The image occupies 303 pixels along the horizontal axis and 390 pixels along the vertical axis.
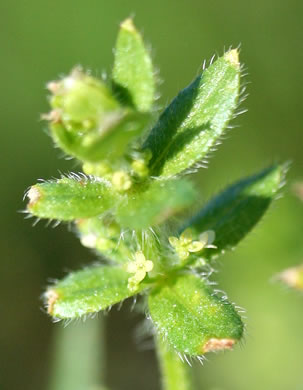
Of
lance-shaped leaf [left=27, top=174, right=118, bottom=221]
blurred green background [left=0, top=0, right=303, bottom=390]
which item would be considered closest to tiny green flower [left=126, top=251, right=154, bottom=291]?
lance-shaped leaf [left=27, top=174, right=118, bottom=221]

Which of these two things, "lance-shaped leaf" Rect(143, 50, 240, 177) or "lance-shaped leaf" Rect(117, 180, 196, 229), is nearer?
"lance-shaped leaf" Rect(117, 180, 196, 229)

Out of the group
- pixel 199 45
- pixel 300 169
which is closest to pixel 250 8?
pixel 199 45

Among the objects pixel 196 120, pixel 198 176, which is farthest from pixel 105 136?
pixel 198 176

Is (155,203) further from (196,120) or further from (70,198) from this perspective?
(196,120)

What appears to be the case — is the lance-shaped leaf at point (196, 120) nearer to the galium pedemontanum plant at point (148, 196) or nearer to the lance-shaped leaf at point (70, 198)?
the galium pedemontanum plant at point (148, 196)

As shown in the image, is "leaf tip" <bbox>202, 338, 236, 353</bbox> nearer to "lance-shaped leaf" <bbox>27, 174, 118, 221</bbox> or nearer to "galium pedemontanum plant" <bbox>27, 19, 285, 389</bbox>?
"galium pedemontanum plant" <bbox>27, 19, 285, 389</bbox>

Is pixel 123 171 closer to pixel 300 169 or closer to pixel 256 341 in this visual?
pixel 256 341
